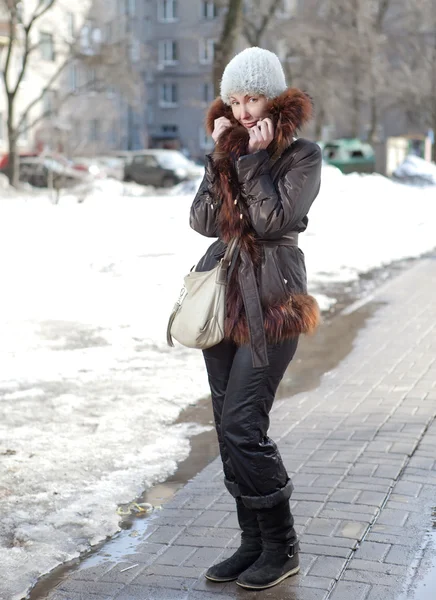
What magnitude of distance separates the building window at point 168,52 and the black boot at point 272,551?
70.0m

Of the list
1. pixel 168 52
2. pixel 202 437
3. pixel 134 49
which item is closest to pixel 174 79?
pixel 168 52

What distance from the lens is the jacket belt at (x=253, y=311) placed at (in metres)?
3.52

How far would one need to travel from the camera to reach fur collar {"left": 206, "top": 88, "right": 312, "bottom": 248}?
354 centimetres

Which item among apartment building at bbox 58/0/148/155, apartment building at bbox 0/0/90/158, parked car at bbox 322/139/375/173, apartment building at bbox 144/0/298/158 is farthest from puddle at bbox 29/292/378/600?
apartment building at bbox 144/0/298/158

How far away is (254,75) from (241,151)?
0.27 metres

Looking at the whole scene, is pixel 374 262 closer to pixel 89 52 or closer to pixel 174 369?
pixel 174 369

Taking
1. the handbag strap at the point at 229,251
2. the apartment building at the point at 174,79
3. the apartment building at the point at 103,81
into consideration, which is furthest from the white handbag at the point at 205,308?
the apartment building at the point at 174,79

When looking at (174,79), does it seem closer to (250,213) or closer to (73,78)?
(73,78)

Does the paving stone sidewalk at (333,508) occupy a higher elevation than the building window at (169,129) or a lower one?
higher

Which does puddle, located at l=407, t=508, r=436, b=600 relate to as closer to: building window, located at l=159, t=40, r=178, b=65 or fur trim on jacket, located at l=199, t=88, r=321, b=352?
fur trim on jacket, located at l=199, t=88, r=321, b=352

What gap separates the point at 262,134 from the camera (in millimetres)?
3525

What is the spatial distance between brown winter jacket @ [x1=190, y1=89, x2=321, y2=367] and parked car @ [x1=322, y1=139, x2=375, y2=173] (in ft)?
109

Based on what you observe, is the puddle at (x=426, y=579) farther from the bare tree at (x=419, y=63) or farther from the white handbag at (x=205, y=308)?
the bare tree at (x=419, y=63)

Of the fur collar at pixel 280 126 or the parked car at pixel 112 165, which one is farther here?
the parked car at pixel 112 165
